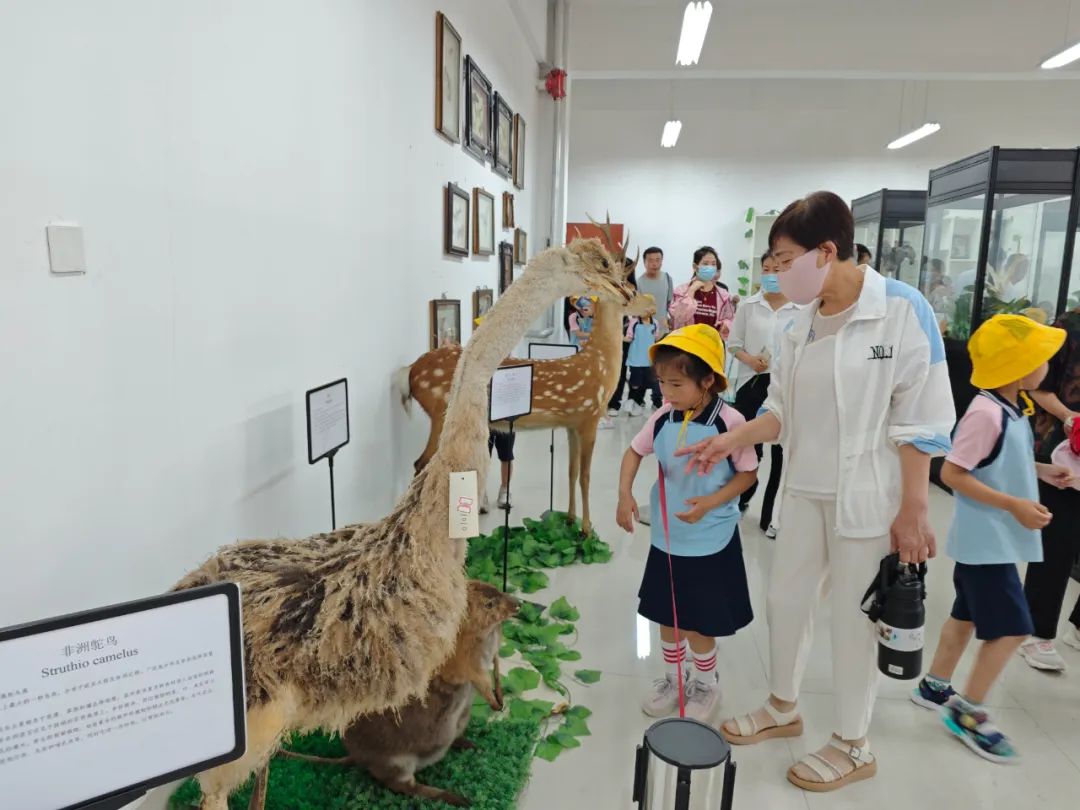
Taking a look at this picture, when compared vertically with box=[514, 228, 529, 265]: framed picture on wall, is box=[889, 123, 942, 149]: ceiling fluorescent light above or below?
above

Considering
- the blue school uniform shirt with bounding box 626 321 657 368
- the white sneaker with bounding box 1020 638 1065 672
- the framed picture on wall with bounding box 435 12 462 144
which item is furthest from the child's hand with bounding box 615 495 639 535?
the blue school uniform shirt with bounding box 626 321 657 368

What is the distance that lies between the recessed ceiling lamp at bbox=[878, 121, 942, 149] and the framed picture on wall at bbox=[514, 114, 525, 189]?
5.90m

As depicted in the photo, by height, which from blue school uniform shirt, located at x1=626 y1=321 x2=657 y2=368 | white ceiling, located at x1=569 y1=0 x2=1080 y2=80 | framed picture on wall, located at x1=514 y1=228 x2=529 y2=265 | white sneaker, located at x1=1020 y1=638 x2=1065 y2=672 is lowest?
white sneaker, located at x1=1020 y1=638 x2=1065 y2=672

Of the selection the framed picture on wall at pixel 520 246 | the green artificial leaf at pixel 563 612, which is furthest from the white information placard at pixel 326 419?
the framed picture on wall at pixel 520 246

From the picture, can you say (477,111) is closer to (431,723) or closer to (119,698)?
(431,723)

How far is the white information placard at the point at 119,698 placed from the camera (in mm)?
875

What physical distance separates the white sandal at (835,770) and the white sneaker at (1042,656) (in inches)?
46.4

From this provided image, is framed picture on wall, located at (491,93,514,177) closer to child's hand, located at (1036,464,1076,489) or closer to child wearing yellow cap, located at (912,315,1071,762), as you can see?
child wearing yellow cap, located at (912,315,1071,762)

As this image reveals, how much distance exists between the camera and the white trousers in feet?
6.35

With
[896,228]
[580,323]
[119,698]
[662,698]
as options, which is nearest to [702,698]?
[662,698]

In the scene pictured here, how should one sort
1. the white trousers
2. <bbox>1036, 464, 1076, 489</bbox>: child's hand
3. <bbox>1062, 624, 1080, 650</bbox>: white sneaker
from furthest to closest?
1. <bbox>1062, 624, 1080, 650</bbox>: white sneaker
2. <bbox>1036, 464, 1076, 489</bbox>: child's hand
3. the white trousers

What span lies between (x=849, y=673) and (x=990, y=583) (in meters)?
0.66

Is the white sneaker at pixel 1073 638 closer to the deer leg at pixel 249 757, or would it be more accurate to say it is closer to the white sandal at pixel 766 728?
the white sandal at pixel 766 728

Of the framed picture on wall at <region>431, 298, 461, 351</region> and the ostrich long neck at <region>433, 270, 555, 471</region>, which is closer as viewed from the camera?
the ostrich long neck at <region>433, 270, 555, 471</region>
